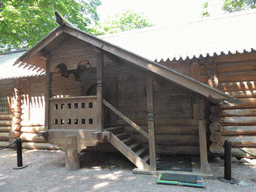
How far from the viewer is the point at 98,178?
512cm

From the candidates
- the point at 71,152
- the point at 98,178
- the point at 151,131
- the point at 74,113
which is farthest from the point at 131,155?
the point at 74,113

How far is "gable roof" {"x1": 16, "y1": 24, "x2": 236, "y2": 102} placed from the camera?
4.48 meters

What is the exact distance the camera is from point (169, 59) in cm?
685

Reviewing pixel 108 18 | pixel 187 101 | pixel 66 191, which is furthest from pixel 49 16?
pixel 108 18

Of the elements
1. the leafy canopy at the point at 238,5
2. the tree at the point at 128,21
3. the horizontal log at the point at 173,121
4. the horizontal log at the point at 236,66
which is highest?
the tree at the point at 128,21

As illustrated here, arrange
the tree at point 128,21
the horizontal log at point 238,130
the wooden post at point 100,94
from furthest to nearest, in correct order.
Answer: the tree at point 128,21 < the horizontal log at point 238,130 < the wooden post at point 100,94

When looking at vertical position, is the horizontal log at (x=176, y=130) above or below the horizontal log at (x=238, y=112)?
below

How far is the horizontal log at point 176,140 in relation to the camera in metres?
7.08

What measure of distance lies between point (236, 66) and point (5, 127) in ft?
40.2

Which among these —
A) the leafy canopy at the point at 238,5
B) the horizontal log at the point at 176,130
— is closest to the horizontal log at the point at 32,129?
the horizontal log at the point at 176,130

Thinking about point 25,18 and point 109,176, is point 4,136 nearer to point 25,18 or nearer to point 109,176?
point 109,176

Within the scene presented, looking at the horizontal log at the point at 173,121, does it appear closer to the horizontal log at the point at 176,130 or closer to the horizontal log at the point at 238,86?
the horizontal log at the point at 176,130

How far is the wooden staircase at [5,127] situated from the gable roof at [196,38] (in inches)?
302

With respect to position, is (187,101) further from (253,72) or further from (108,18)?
(108,18)
